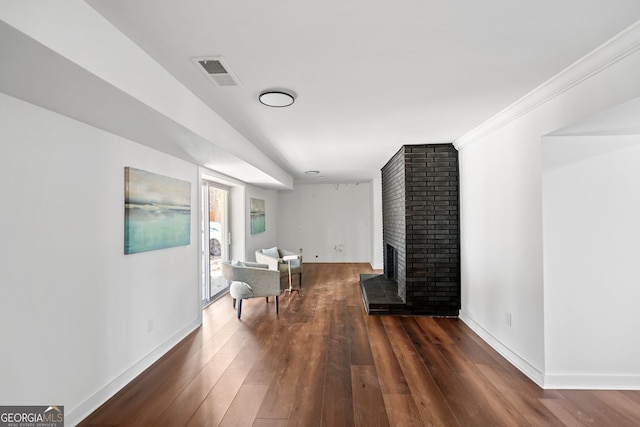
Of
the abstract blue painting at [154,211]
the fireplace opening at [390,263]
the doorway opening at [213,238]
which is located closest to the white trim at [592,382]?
the fireplace opening at [390,263]

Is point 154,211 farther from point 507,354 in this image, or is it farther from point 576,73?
point 507,354

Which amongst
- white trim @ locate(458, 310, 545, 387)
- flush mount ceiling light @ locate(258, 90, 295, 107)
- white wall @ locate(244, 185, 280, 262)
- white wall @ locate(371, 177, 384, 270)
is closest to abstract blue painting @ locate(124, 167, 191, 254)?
flush mount ceiling light @ locate(258, 90, 295, 107)

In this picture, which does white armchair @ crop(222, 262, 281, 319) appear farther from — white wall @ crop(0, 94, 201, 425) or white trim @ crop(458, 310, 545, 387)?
white trim @ crop(458, 310, 545, 387)

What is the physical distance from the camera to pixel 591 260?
2.31 m

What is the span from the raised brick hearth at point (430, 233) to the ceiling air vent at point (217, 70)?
2.71 metres

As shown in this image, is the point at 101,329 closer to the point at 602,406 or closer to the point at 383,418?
the point at 383,418

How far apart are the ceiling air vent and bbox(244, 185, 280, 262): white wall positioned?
388 centimetres

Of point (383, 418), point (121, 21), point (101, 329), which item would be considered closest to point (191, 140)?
point (121, 21)

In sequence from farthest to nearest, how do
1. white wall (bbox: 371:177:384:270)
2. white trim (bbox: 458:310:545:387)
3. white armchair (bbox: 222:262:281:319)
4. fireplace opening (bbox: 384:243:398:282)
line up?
white wall (bbox: 371:177:384:270), fireplace opening (bbox: 384:243:398:282), white armchair (bbox: 222:262:281:319), white trim (bbox: 458:310:545:387)

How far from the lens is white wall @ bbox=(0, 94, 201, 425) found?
162cm

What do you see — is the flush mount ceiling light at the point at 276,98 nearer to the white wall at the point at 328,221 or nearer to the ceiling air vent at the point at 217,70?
the ceiling air vent at the point at 217,70

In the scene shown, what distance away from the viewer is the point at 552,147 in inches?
91.6

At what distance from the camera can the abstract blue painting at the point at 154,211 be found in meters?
2.52

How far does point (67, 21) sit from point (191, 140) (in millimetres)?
1426
